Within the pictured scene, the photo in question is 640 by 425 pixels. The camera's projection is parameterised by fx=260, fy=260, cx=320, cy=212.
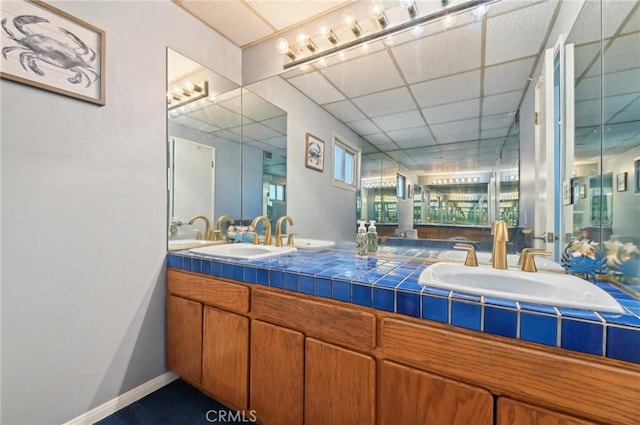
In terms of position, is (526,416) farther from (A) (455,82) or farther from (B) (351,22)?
(B) (351,22)

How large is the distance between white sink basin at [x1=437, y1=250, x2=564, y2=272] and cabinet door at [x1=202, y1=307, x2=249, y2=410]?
42.3 inches

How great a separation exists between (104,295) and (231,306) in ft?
2.28

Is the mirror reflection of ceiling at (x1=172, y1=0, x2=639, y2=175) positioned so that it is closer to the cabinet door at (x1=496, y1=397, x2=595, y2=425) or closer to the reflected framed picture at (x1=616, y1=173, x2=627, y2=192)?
the reflected framed picture at (x1=616, y1=173, x2=627, y2=192)

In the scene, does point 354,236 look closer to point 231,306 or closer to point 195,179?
point 231,306

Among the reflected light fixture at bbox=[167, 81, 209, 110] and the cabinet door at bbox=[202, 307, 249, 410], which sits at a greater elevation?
the reflected light fixture at bbox=[167, 81, 209, 110]

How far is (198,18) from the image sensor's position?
5.88 feet

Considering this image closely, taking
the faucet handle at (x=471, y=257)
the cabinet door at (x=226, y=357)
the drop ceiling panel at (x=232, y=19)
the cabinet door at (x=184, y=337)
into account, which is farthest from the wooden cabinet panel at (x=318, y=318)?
the drop ceiling panel at (x=232, y=19)

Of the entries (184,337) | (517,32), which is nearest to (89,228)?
(184,337)

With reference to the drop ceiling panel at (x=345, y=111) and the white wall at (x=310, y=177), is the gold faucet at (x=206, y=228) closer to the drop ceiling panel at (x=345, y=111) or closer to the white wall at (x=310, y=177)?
the white wall at (x=310, y=177)

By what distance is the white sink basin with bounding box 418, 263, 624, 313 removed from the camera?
708 mm

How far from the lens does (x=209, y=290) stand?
139 centimetres

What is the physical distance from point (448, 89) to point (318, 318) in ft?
4.42

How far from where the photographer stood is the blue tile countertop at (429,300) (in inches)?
24.4

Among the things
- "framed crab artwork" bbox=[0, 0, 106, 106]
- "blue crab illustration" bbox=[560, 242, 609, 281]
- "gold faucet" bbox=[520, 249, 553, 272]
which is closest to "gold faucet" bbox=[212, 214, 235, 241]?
"framed crab artwork" bbox=[0, 0, 106, 106]
